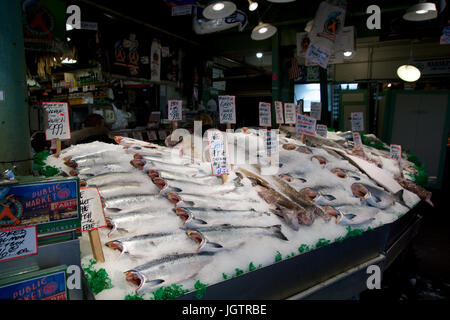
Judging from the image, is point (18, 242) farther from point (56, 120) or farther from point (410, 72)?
point (410, 72)

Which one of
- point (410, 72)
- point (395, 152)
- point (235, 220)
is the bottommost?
point (235, 220)

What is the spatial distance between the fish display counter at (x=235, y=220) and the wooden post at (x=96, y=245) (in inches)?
1.6

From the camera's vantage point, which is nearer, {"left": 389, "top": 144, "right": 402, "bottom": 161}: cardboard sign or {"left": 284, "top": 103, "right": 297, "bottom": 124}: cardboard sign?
{"left": 389, "top": 144, "right": 402, "bottom": 161}: cardboard sign

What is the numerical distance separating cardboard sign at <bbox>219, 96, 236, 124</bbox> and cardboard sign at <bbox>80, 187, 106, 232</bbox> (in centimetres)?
211

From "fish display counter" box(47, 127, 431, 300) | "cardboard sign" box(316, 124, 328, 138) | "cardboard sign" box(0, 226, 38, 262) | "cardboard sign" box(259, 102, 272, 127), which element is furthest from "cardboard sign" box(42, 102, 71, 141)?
"cardboard sign" box(316, 124, 328, 138)

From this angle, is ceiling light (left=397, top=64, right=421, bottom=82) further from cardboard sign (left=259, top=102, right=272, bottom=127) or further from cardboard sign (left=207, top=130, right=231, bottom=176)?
cardboard sign (left=207, top=130, right=231, bottom=176)

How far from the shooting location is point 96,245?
163 cm

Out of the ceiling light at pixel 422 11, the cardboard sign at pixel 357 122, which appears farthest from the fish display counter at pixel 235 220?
the ceiling light at pixel 422 11

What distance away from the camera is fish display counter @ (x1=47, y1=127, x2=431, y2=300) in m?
1.71

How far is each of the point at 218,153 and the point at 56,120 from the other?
134 cm

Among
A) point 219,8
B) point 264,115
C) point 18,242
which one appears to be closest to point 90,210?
point 18,242

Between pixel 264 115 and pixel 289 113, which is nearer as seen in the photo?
pixel 264 115

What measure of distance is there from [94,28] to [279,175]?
4.77m

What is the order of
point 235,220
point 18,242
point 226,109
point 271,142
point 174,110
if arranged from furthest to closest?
point 226,109 → point 174,110 → point 271,142 → point 235,220 → point 18,242
